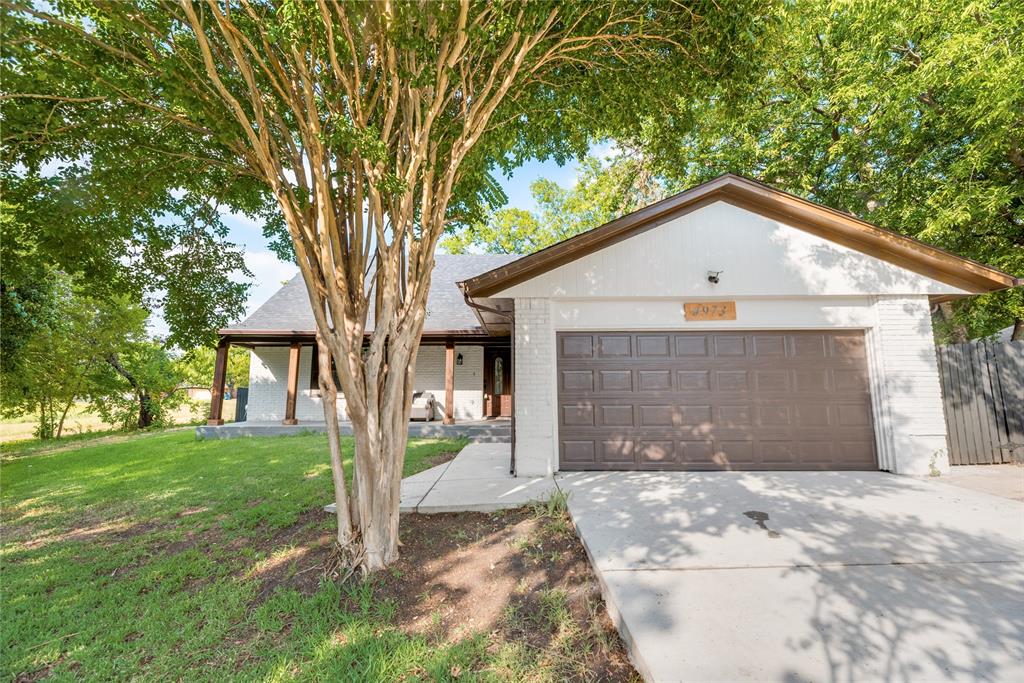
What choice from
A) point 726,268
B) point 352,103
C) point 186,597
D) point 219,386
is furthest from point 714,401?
point 219,386

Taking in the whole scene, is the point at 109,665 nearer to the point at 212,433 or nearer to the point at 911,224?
the point at 212,433

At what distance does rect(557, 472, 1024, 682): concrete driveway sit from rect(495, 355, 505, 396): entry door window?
29.1 ft

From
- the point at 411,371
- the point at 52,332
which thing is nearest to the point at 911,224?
the point at 411,371

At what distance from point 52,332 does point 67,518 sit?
1108 centimetres

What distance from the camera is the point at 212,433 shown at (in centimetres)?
1133

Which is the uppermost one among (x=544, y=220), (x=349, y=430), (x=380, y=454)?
(x=544, y=220)

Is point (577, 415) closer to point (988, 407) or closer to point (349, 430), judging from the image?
point (988, 407)

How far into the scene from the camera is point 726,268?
646 cm

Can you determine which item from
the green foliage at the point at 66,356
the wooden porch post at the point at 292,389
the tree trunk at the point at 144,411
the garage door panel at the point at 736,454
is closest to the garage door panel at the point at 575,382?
the garage door panel at the point at 736,454

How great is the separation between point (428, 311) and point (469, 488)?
28.4 ft

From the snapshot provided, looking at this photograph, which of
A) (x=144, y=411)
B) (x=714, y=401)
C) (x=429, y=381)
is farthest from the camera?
(x=144, y=411)

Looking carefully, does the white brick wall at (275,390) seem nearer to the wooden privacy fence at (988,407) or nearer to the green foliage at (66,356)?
the green foliage at (66,356)

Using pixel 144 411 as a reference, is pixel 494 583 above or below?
below

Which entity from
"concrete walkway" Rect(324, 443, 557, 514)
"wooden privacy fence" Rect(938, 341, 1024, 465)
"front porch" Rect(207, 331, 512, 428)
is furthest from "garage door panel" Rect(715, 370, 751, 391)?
"front porch" Rect(207, 331, 512, 428)
